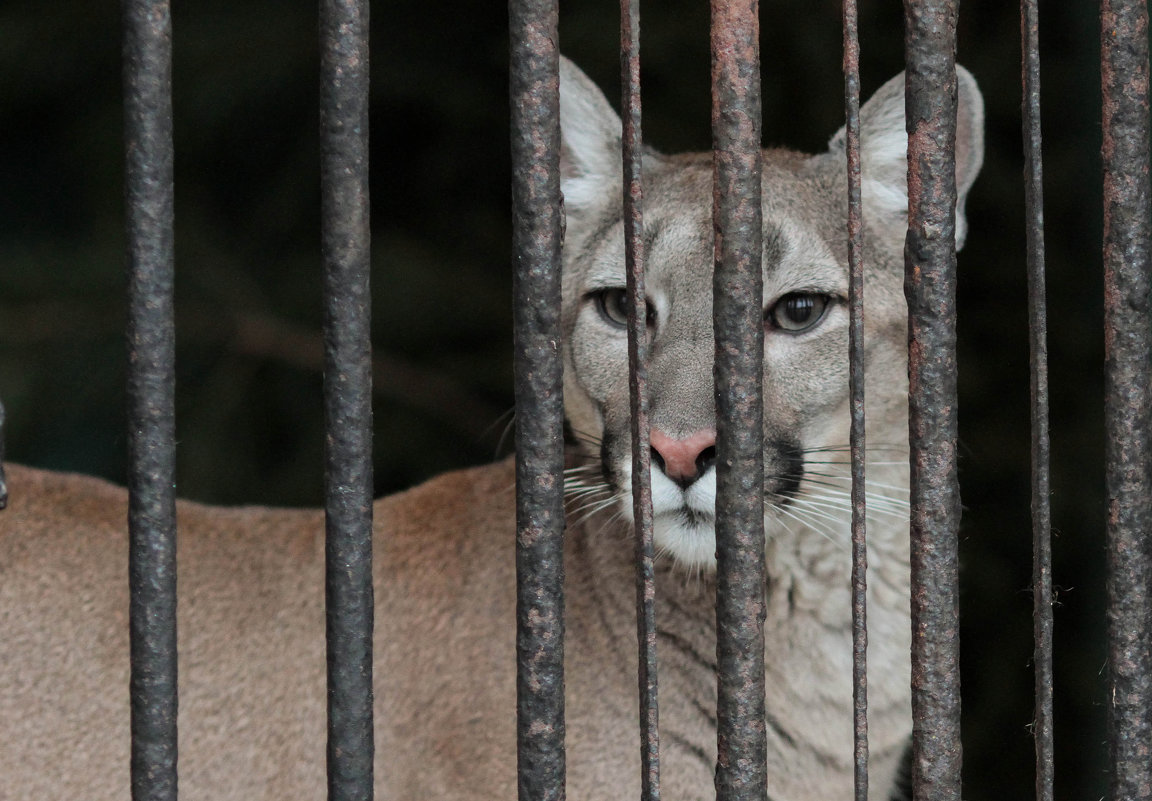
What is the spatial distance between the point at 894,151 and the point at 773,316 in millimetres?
497

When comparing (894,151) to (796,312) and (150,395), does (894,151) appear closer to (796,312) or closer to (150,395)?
(796,312)

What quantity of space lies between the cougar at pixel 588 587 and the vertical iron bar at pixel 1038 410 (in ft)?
2.42

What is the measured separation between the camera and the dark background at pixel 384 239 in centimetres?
427

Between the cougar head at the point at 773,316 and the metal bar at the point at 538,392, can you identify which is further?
the cougar head at the point at 773,316

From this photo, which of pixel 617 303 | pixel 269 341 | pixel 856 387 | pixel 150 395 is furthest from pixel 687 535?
pixel 269 341

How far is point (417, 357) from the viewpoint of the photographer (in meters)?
5.77

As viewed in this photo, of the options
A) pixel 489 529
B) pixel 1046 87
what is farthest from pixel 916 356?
pixel 1046 87

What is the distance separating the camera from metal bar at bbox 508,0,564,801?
1438 mm

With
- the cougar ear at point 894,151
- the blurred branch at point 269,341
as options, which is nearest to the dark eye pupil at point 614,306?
the cougar ear at point 894,151

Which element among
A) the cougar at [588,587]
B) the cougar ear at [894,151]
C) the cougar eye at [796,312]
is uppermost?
the cougar ear at [894,151]

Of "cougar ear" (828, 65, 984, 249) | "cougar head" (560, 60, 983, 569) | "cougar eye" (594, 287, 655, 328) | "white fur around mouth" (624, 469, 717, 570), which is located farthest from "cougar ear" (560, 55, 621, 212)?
"white fur around mouth" (624, 469, 717, 570)

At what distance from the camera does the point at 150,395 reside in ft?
4.63

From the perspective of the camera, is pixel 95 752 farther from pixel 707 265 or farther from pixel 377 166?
pixel 377 166

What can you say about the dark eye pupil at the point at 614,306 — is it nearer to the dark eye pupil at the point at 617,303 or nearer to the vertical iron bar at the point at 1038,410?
the dark eye pupil at the point at 617,303
